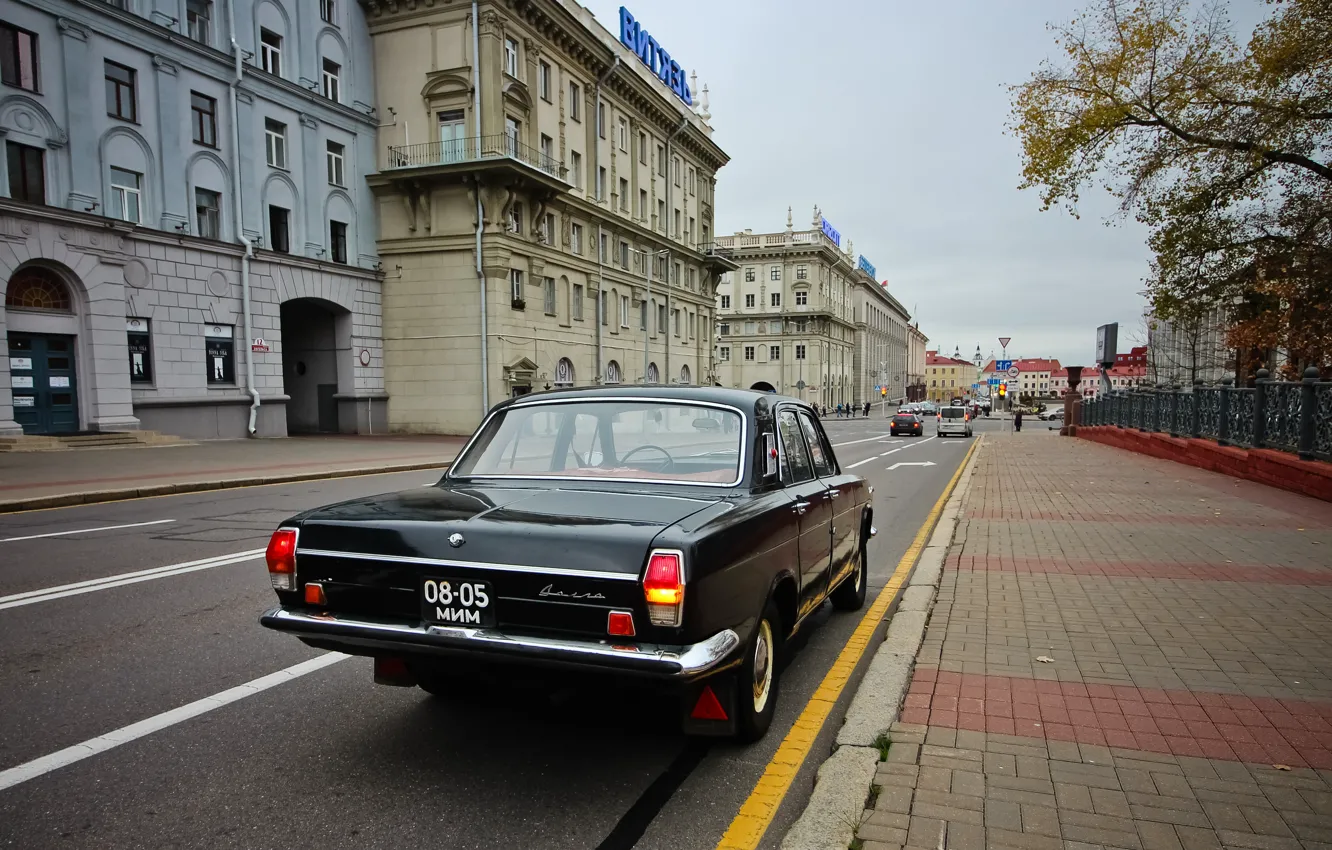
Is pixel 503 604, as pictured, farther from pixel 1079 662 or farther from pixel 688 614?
pixel 1079 662

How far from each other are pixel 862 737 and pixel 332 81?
33871 mm

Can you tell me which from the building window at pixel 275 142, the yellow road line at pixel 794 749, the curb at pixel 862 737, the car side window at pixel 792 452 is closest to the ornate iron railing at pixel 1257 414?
the curb at pixel 862 737

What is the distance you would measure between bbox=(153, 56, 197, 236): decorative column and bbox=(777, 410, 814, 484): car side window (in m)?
25.3

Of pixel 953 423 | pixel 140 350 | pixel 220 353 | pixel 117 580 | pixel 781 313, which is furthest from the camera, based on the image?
pixel 781 313

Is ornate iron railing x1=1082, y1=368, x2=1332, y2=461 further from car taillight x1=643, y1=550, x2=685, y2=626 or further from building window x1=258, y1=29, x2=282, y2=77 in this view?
building window x1=258, y1=29, x2=282, y2=77

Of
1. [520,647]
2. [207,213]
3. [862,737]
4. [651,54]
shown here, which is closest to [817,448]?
[862,737]

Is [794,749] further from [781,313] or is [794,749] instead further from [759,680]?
[781,313]

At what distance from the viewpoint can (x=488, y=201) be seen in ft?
104

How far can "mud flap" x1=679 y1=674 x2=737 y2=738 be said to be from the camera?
3246mm

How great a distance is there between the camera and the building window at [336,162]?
3055cm

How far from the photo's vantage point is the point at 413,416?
33.2m

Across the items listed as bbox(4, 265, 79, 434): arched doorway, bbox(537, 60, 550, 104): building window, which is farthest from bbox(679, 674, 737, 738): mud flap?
bbox(537, 60, 550, 104): building window

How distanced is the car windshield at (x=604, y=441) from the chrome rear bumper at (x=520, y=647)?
116cm

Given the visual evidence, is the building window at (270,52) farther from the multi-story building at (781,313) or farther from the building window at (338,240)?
the multi-story building at (781,313)
